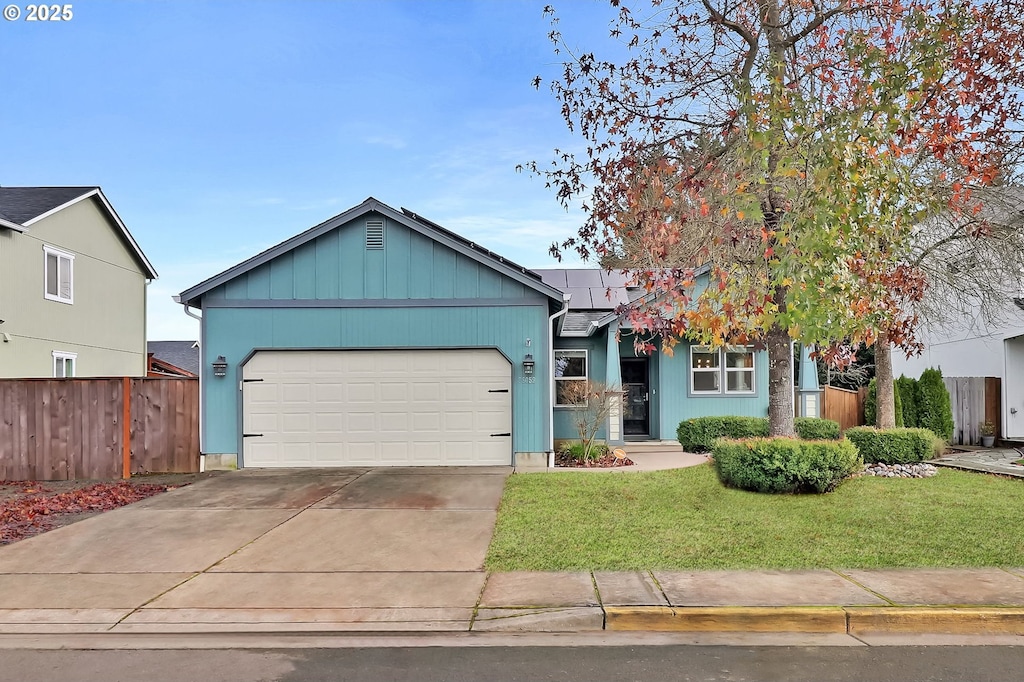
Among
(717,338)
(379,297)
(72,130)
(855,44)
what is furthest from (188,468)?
(855,44)

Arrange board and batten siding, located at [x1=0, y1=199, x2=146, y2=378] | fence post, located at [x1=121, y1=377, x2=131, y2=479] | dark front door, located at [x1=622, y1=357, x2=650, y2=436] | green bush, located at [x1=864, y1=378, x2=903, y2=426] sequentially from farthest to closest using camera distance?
dark front door, located at [x1=622, y1=357, x2=650, y2=436] < green bush, located at [x1=864, y1=378, x2=903, y2=426] < board and batten siding, located at [x1=0, y1=199, x2=146, y2=378] < fence post, located at [x1=121, y1=377, x2=131, y2=479]

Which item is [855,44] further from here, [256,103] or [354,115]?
[256,103]

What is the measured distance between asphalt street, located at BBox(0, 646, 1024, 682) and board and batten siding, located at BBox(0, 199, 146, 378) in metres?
14.7

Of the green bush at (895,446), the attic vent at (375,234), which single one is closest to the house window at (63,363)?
the attic vent at (375,234)

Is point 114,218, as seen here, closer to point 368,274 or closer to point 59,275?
point 59,275

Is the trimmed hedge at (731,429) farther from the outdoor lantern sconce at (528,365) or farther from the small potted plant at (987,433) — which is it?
the small potted plant at (987,433)

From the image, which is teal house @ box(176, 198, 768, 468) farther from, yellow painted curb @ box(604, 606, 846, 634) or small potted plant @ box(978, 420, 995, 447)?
small potted plant @ box(978, 420, 995, 447)

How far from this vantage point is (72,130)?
16516 mm

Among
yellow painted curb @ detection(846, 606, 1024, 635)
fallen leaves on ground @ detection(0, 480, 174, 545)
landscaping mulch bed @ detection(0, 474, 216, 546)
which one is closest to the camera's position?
yellow painted curb @ detection(846, 606, 1024, 635)

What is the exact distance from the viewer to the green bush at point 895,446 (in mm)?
12375

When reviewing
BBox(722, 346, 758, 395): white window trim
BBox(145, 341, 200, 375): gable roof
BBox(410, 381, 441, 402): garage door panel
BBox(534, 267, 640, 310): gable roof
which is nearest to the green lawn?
BBox(410, 381, 441, 402): garage door panel

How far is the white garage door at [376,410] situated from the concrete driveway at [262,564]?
2579mm

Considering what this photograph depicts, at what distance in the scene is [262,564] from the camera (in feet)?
22.7

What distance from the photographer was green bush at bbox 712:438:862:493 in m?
9.65
